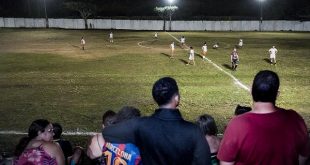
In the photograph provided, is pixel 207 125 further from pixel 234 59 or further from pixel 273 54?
pixel 273 54

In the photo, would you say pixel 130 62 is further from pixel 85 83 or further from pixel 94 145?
pixel 94 145

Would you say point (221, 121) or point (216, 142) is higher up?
point (216, 142)

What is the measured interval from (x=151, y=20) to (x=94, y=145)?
74.3m

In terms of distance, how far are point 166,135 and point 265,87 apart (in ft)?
4.00

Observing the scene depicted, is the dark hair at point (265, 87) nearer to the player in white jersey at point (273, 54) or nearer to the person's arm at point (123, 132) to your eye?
the person's arm at point (123, 132)

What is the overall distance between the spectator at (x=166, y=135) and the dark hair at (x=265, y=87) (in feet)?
2.73

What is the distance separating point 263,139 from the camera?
3852 mm

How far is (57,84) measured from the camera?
2073cm

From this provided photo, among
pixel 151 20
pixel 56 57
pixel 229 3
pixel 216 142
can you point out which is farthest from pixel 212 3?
pixel 216 142

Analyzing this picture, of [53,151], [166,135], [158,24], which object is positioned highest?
[158,24]

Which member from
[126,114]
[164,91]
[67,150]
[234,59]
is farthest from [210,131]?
[234,59]

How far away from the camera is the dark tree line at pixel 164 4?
88125mm

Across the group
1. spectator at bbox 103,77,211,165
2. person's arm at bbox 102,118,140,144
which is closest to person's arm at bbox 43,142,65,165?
person's arm at bbox 102,118,140,144

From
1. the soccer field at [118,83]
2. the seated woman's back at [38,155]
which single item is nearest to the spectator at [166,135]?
the seated woman's back at [38,155]
